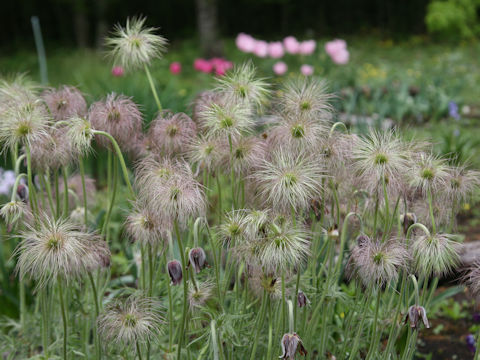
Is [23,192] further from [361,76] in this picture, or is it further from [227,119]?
[361,76]

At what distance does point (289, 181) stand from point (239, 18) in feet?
71.9

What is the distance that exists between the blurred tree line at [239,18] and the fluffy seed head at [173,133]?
18.9 metres

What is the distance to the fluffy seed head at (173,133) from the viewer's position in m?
1.95

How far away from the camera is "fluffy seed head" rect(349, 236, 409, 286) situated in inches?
62.1

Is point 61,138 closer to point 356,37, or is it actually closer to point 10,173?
point 10,173

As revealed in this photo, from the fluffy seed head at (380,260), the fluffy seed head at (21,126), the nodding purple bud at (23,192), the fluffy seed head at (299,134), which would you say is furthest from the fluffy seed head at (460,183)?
the nodding purple bud at (23,192)

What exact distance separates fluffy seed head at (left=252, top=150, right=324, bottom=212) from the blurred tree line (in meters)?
19.3

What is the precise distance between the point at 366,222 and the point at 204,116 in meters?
0.81

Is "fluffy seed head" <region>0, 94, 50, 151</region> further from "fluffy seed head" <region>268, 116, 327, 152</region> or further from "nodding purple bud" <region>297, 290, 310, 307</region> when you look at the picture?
"nodding purple bud" <region>297, 290, 310, 307</region>

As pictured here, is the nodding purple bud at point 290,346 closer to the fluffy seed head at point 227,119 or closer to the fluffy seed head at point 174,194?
the fluffy seed head at point 174,194

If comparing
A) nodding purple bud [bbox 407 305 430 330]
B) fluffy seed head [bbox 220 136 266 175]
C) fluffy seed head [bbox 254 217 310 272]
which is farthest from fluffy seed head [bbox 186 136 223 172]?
nodding purple bud [bbox 407 305 430 330]

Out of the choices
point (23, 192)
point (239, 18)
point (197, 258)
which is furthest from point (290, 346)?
point (239, 18)

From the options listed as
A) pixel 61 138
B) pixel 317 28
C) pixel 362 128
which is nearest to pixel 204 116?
pixel 61 138

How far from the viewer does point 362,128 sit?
4.95m
